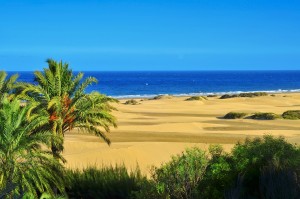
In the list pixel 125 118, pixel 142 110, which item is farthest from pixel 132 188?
pixel 142 110

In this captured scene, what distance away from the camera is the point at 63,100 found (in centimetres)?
2623

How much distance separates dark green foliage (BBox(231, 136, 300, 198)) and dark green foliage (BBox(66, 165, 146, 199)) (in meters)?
5.95

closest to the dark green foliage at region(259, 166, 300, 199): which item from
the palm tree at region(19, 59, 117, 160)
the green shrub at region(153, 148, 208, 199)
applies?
the green shrub at region(153, 148, 208, 199)

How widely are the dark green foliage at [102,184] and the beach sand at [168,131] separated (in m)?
3.78

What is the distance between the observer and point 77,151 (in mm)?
43062

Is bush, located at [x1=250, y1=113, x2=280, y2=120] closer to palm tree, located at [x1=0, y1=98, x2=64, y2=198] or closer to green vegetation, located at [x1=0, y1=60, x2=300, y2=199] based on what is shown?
green vegetation, located at [x1=0, y1=60, x2=300, y2=199]

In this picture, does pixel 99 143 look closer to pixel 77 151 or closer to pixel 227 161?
pixel 77 151

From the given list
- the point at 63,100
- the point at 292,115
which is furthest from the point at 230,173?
the point at 292,115

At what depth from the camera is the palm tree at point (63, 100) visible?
84.0ft

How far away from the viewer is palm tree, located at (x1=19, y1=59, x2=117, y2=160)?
84.0 ft

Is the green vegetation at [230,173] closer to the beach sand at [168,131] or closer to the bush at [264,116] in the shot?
the beach sand at [168,131]

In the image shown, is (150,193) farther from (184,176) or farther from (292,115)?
(292,115)

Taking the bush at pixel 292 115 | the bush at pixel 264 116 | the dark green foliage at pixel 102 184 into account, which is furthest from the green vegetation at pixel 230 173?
the bush at pixel 292 115

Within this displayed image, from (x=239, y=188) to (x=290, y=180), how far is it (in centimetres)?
171
